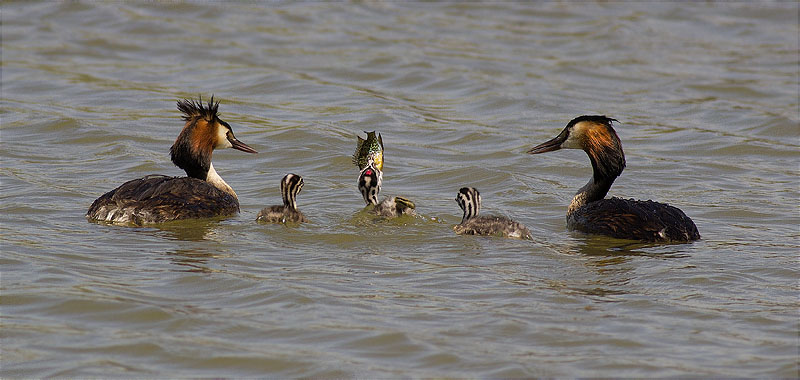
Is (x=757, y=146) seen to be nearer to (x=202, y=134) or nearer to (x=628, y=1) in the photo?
(x=202, y=134)

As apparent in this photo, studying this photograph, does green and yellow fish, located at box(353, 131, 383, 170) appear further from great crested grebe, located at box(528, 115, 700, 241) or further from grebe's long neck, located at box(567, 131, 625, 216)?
grebe's long neck, located at box(567, 131, 625, 216)

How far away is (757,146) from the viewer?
13039 millimetres

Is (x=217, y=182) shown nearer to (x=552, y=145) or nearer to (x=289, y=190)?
(x=289, y=190)

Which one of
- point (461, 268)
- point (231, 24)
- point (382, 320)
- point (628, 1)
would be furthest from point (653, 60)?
point (382, 320)

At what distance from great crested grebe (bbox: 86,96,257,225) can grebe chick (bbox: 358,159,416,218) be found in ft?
3.48

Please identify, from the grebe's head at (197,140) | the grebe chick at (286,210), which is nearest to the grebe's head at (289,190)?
the grebe chick at (286,210)

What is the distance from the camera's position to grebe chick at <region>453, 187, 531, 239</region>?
28.4ft

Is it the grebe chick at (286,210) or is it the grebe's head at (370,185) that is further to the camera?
the grebe's head at (370,185)

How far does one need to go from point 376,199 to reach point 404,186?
1483 mm

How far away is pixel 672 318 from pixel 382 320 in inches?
66.5

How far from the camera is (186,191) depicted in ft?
30.8

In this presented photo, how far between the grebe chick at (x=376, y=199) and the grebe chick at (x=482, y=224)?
45 centimetres

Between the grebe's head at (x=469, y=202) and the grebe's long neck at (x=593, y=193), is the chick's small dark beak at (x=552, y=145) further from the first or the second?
the grebe's head at (x=469, y=202)

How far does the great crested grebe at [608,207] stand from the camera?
8.82 metres
